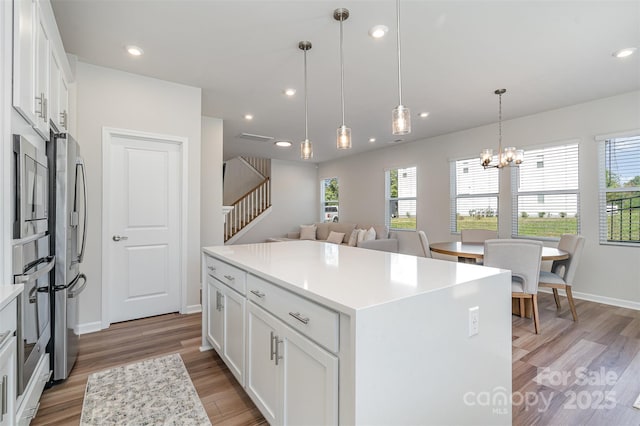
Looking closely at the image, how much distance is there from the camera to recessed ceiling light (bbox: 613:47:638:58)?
8.93ft

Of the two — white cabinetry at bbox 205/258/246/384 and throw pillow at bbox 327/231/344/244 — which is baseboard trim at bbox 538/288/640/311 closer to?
throw pillow at bbox 327/231/344/244

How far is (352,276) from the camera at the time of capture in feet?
4.85

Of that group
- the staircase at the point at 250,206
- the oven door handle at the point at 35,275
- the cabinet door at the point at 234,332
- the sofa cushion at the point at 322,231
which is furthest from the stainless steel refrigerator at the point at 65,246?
the sofa cushion at the point at 322,231

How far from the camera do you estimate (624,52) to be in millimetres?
2768

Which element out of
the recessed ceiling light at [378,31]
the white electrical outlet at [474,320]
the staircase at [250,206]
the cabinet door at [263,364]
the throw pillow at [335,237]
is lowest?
the cabinet door at [263,364]

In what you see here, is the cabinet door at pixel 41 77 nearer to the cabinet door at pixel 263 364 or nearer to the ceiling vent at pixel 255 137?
the cabinet door at pixel 263 364

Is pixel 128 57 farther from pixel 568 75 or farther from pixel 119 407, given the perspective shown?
pixel 568 75

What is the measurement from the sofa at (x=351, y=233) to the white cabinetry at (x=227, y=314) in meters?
3.79

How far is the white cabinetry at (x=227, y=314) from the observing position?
A: 189 cm

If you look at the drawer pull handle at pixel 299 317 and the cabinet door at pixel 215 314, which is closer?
the drawer pull handle at pixel 299 317

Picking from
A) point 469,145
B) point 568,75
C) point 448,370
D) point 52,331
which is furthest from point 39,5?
point 469,145

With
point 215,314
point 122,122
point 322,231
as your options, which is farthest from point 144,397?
point 322,231

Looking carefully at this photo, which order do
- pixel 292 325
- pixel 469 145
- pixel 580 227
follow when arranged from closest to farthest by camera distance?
pixel 292 325
pixel 580 227
pixel 469 145

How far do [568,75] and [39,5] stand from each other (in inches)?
177
